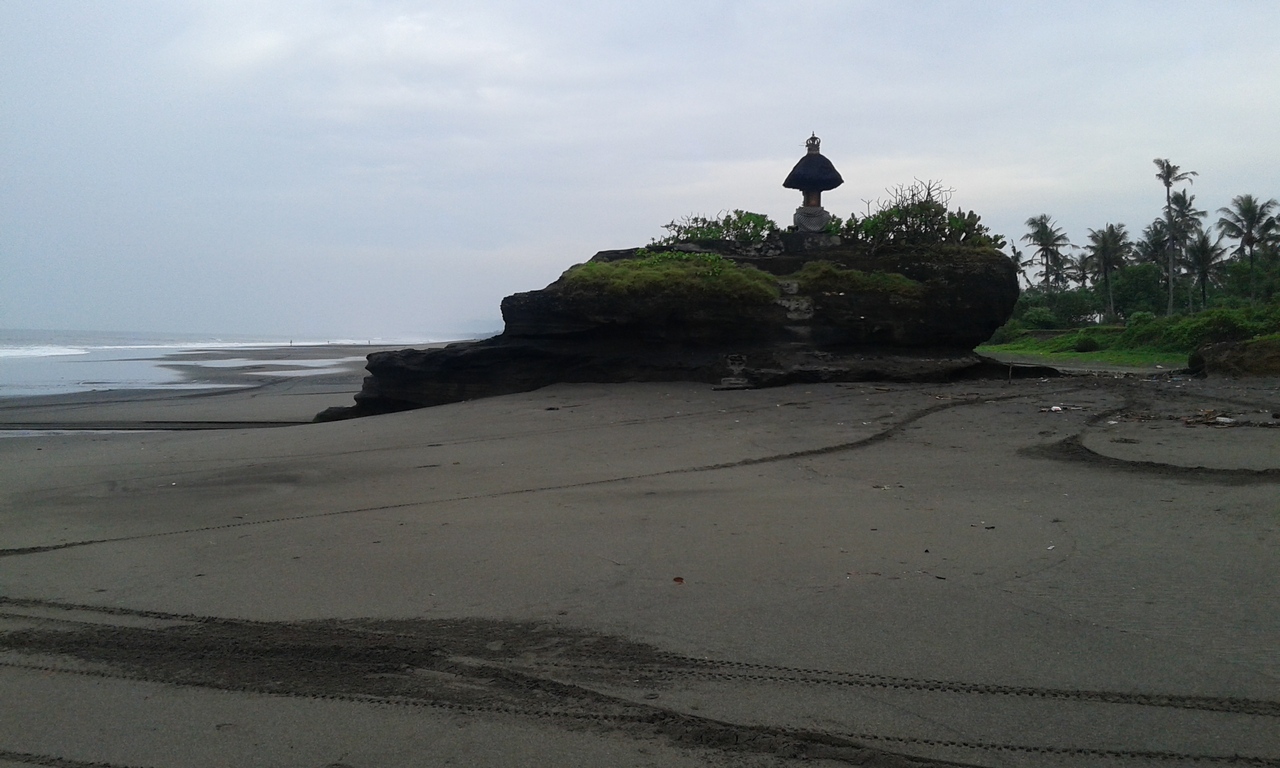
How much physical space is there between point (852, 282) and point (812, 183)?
10.2 ft

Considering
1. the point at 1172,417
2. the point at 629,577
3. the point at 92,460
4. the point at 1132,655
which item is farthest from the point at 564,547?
the point at 92,460

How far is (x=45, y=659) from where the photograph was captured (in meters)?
3.65

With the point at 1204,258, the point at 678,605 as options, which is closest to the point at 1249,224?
the point at 1204,258

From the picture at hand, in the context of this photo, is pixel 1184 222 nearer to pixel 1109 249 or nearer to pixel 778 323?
pixel 1109 249

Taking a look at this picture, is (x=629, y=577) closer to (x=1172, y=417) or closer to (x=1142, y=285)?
(x=1172, y=417)

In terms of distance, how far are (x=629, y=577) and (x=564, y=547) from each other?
2.39 feet

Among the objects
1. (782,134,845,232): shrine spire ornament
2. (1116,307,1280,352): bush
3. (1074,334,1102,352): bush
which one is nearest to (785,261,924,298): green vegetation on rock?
(782,134,845,232): shrine spire ornament

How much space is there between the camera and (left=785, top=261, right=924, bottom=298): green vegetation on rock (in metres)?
13.1

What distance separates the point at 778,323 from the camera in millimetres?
13141

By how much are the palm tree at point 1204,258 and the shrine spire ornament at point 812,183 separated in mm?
43586

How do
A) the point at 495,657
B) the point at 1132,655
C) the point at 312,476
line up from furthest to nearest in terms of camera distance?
the point at 312,476 < the point at 495,657 < the point at 1132,655

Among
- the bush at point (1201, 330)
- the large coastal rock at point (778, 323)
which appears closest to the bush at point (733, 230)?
the large coastal rock at point (778, 323)

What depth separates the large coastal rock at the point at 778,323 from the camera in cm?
1291

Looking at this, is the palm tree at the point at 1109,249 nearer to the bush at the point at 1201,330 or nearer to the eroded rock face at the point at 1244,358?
the bush at the point at 1201,330
